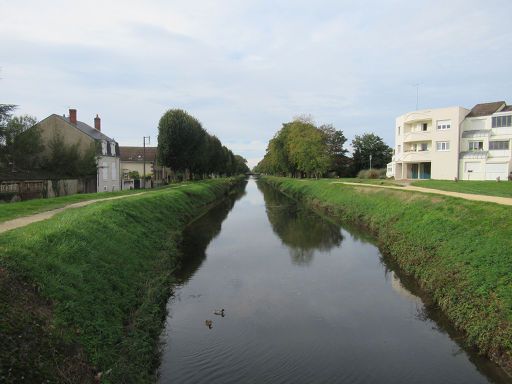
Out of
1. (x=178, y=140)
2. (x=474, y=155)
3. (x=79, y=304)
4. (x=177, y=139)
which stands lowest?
(x=79, y=304)

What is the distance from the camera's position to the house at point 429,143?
5178 centimetres

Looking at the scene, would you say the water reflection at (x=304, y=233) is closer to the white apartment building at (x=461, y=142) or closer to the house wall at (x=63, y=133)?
the house wall at (x=63, y=133)

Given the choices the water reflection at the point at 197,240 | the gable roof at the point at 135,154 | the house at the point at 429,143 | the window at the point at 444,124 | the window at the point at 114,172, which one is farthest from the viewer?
the gable roof at the point at 135,154

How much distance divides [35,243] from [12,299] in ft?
10.3

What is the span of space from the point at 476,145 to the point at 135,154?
200 feet

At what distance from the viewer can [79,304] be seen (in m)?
7.84

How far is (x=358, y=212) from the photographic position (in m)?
28.2

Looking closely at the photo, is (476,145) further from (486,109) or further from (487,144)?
(486,109)

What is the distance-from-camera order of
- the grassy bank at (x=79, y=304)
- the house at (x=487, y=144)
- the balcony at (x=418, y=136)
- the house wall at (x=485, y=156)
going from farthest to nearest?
the balcony at (x=418, y=136) < the house at (x=487, y=144) < the house wall at (x=485, y=156) < the grassy bank at (x=79, y=304)

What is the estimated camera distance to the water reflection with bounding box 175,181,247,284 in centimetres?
1555

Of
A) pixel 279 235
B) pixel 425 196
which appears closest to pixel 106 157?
pixel 279 235

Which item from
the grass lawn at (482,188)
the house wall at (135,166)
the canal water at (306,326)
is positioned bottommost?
the canal water at (306,326)

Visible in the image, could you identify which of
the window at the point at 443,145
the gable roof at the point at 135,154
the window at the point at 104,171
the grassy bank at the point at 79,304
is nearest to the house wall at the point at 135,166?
the gable roof at the point at 135,154

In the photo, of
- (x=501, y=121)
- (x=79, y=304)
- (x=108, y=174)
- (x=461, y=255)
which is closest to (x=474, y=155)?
(x=501, y=121)
